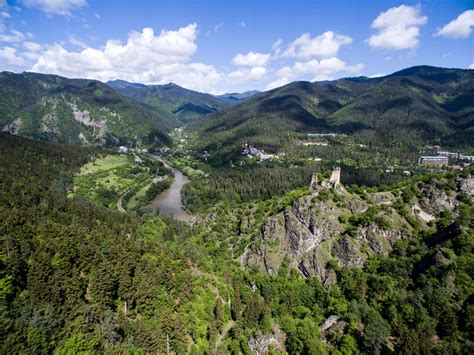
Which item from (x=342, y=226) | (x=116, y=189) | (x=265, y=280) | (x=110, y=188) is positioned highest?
(x=342, y=226)

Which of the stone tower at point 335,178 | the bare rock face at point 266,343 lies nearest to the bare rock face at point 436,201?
the stone tower at point 335,178

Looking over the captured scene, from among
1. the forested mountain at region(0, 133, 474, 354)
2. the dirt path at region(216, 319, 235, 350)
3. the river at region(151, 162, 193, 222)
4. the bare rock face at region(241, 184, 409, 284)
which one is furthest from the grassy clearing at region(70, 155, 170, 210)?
the dirt path at region(216, 319, 235, 350)

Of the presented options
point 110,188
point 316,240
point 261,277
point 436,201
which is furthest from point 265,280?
point 110,188

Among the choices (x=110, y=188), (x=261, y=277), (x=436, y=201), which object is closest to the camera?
(x=261, y=277)

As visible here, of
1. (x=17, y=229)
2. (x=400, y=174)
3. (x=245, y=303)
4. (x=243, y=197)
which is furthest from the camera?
(x=400, y=174)

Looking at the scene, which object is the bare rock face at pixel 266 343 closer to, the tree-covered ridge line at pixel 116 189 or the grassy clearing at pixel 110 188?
the tree-covered ridge line at pixel 116 189

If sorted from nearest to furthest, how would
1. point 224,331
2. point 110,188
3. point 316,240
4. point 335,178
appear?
point 224,331 → point 316,240 → point 335,178 → point 110,188

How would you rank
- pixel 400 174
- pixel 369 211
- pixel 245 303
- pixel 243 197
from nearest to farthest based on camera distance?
1. pixel 245 303
2. pixel 369 211
3. pixel 243 197
4. pixel 400 174

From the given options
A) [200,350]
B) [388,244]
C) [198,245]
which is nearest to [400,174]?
[388,244]

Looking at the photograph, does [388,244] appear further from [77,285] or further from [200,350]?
[77,285]

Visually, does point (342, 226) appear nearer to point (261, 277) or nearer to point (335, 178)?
point (335, 178)

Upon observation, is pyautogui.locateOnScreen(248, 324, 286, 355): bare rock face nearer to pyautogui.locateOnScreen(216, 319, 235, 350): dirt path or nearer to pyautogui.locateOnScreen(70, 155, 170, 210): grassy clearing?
pyautogui.locateOnScreen(216, 319, 235, 350): dirt path
